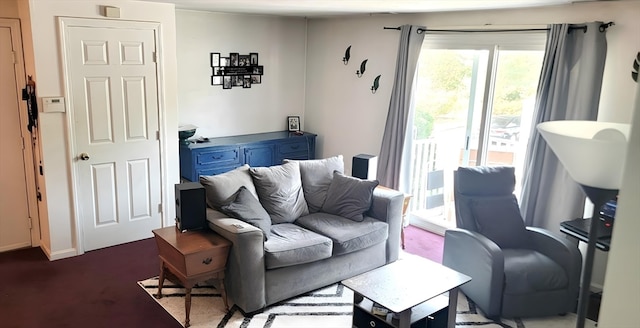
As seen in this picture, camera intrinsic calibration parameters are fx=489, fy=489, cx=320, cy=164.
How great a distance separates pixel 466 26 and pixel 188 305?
355 centimetres

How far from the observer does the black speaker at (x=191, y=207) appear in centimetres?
354

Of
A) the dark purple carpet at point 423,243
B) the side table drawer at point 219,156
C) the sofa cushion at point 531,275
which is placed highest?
the side table drawer at point 219,156

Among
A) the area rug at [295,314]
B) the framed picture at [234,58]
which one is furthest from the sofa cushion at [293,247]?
the framed picture at [234,58]

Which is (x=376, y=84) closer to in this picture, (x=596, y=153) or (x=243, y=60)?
(x=243, y=60)

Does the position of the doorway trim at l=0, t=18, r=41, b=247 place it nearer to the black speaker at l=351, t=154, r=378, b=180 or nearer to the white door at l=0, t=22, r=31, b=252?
the white door at l=0, t=22, r=31, b=252

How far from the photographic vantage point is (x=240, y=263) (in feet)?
11.1

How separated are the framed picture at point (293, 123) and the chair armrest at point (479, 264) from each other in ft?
10.2

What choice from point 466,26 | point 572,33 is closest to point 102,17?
point 466,26

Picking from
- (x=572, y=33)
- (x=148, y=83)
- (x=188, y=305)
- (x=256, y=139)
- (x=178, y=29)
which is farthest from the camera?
(x=256, y=139)

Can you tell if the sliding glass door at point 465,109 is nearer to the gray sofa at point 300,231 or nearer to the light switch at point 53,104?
the gray sofa at point 300,231

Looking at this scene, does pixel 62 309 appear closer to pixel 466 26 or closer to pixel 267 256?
pixel 267 256

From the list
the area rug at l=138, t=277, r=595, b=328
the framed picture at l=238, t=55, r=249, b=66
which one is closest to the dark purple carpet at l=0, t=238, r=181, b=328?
the area rug at l=138, t=277, r=595, b=328

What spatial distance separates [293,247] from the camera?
355 centimetres

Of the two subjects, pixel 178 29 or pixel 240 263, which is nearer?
pixel 240 263
